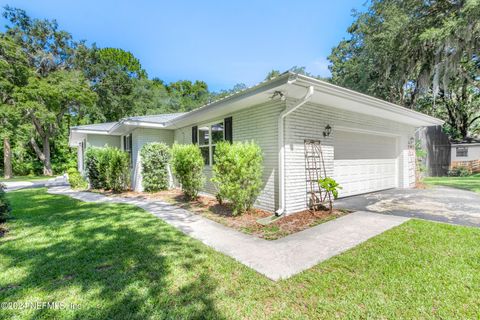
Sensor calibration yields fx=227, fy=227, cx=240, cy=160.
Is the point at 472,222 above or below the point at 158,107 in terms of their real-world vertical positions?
below

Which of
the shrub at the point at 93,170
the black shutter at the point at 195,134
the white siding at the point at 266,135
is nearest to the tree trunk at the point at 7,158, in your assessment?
the shrub at the point at 93,170

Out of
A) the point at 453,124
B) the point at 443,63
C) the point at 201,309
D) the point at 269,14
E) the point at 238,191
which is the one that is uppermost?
the point at 269,14

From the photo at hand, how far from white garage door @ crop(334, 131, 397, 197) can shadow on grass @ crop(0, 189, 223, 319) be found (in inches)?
201

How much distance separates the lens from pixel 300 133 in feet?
17.4

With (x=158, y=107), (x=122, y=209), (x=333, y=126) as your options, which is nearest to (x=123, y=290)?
(x=122, y=209)

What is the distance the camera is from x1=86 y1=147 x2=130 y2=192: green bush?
8695 mm

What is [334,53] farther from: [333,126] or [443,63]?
[333,126]

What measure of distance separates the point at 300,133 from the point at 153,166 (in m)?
5.86

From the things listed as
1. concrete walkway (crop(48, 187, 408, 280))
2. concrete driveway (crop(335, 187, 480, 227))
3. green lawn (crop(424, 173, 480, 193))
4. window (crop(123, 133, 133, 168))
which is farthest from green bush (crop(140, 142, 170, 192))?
green lawn (crop(424, 173, 480, 193))

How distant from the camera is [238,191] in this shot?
16.5 ft

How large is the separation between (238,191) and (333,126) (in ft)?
10.5

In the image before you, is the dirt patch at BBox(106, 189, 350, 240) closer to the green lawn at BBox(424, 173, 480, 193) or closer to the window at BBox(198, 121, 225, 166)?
the window at BBox(198, 121, 225, 166)

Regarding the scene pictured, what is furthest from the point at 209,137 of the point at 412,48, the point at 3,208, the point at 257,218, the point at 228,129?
the point at 412,48

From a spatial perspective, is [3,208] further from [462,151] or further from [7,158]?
[462,151]
